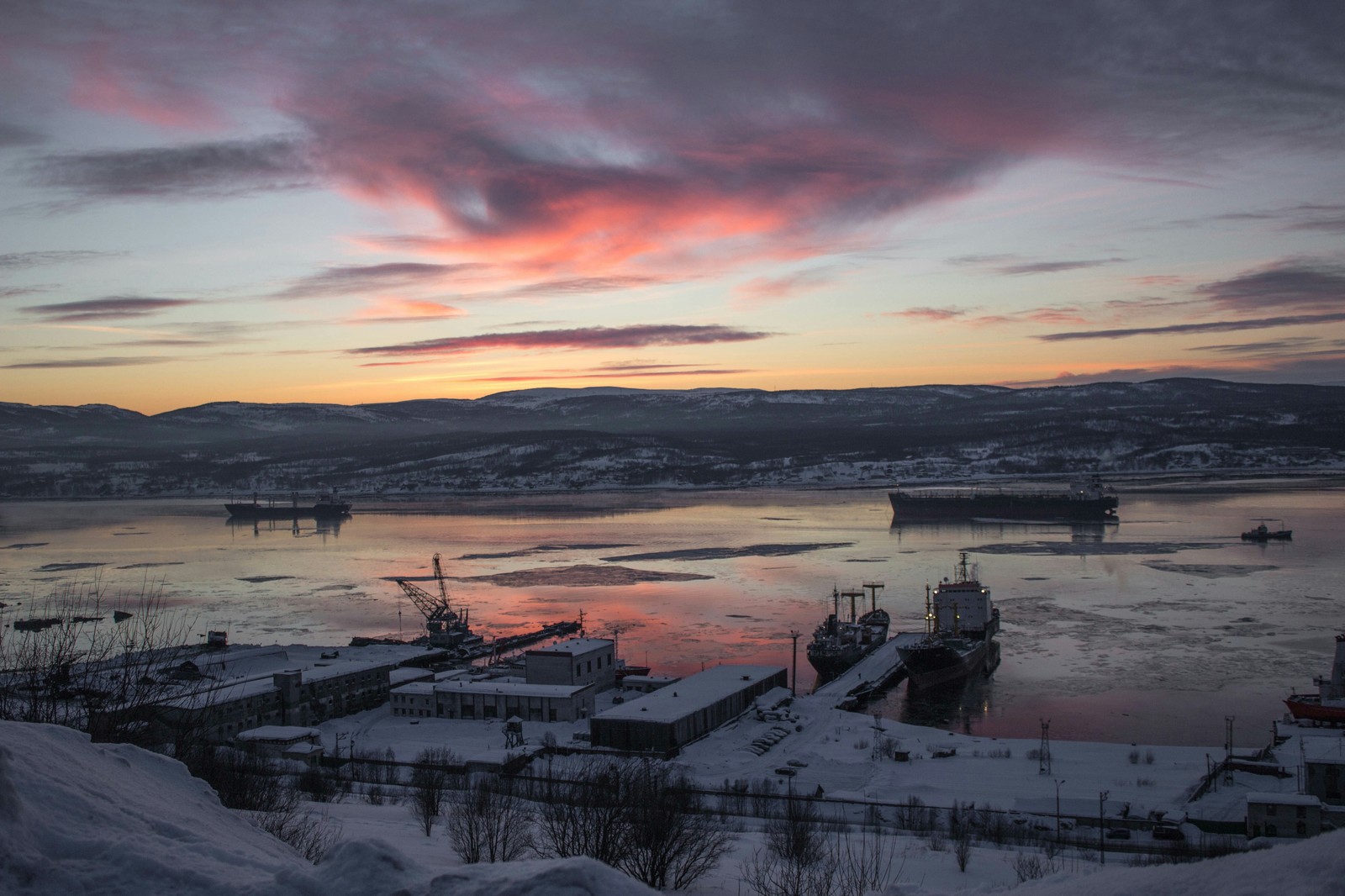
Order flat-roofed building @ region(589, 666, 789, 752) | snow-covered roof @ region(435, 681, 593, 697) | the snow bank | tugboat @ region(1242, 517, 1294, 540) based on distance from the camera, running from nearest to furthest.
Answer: the snow bank
flat-roofed building @ region(589, 666, 789, 752)
snow-covered roof @ region(435, 681, 593, 697)
tugboat @ region(1242, 517, 1294, 540)

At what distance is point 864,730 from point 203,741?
27.4 ft

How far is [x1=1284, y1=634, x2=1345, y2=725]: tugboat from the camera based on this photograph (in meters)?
13.2

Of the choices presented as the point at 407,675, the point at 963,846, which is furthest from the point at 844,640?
the point at 963,846

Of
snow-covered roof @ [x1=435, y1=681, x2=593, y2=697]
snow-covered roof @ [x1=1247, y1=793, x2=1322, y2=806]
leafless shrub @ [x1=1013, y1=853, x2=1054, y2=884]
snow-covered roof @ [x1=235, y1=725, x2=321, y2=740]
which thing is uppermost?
leafless shrub @ [x1=1013, y1=853, x2=1054, y2=884]

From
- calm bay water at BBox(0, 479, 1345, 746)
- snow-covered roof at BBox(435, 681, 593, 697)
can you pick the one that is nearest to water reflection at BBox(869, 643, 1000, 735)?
calm bay water at BBox(0, 479, 1345, 746)

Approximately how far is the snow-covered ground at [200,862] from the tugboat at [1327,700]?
12525 millimetres

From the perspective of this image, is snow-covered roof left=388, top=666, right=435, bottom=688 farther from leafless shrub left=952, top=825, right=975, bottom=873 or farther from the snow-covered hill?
the snow-covered hill

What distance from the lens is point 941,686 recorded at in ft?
56.5

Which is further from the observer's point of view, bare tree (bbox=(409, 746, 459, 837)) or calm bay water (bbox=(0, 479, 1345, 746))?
calm bay water (bbox=(0, 479, 1345, 746))

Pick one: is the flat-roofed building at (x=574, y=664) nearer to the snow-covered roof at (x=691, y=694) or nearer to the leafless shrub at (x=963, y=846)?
the snow-covered roof at (x=691, y=694)

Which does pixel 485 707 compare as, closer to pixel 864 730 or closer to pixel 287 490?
pixel 864 730

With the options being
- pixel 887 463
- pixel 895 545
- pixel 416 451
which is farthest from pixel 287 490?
pixel 895 545

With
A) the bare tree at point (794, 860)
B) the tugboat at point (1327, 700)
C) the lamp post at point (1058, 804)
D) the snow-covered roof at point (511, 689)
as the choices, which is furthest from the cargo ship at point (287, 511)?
the bare tree at point (794, 860)

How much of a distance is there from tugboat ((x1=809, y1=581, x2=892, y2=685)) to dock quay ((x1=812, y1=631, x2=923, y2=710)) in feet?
0.53
